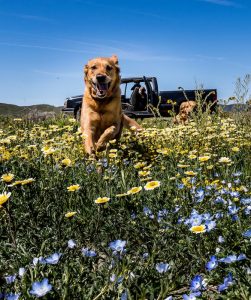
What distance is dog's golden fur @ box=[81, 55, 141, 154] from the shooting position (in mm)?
6586

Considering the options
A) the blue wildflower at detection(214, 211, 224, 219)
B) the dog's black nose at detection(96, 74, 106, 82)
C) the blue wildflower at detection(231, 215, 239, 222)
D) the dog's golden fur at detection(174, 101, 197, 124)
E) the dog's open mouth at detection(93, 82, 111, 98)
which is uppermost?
the dog's black nose at detection(96, 74, 106, 82)

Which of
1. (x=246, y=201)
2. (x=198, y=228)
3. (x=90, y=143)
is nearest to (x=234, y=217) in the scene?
(x=246, y=201)

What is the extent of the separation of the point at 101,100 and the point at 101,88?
7.6 inches

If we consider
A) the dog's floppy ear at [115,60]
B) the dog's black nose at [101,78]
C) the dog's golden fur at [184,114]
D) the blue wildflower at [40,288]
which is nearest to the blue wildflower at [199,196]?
the blue wildflower at [40,288]

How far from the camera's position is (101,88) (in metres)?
6.60

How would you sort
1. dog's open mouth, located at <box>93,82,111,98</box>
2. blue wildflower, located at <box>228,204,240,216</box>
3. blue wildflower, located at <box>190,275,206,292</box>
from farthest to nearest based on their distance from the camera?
dog's open mouth, located at <box>93,82,111,98</box> < blue wildflower, located at <box>228,204,240,216</box> < blue wildflower, located at <box>190,275,206,292</box>

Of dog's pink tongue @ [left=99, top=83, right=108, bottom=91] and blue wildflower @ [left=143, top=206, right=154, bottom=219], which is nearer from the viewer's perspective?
blue wildflower @ [left=143, top=206, right=154, bottom=219]

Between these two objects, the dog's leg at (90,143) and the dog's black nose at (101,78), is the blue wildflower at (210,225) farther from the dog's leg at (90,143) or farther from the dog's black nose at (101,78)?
the dog's black nose at (101,78)

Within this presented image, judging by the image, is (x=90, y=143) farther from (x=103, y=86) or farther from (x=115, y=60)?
(x=115, y=60)

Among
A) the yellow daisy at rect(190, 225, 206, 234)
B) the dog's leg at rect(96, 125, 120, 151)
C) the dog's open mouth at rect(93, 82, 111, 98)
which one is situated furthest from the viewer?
the dog's open mouth at rect(93, 82, 111, 98)

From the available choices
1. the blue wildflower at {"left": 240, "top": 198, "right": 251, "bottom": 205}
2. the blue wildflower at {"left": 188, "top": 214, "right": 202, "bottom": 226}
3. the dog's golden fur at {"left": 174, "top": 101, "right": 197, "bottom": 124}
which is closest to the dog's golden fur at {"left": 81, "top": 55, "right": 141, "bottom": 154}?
the dog's golden fur at {"left": 174, "top": 101, "right": 197, "bottom": 124}

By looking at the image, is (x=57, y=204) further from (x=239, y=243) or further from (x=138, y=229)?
(x=239, y=243)

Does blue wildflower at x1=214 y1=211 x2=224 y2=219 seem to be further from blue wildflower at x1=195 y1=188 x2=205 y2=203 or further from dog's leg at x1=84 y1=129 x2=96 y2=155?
dog's leg at x1=84 y1=129 x2=96 y2=155

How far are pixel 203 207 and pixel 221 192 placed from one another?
20 cm
